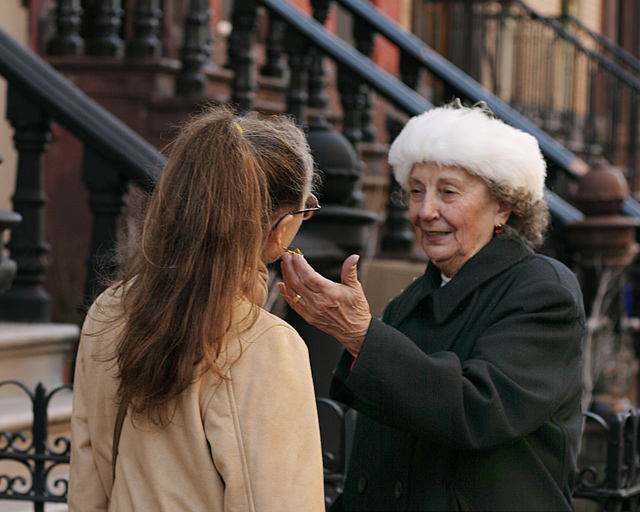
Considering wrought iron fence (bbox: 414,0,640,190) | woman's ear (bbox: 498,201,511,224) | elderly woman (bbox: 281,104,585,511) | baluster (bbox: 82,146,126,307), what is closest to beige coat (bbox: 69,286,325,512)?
elderly woman (bbox: 281,104,585,511)

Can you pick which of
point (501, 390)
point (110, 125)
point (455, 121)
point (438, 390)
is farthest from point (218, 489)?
point (110, 125)

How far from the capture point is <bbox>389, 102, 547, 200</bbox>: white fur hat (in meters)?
2.52

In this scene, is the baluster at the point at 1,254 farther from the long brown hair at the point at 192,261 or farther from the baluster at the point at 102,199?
the long brown hair at the point at 192,261

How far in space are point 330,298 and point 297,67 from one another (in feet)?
12.2

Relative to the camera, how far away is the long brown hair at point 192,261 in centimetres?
190

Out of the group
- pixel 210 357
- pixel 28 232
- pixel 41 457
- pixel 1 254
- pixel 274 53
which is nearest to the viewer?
pixel 210 357

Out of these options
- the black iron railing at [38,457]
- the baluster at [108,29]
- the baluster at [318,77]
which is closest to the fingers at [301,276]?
the black iron railing at [38,457]

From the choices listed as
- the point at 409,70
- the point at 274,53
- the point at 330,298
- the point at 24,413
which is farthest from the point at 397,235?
the point at 330,298

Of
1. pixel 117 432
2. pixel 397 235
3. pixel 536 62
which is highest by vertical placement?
pixel 536 62

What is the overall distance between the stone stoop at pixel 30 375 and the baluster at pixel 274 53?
3.02 m

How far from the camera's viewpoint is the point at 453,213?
258 centimetres

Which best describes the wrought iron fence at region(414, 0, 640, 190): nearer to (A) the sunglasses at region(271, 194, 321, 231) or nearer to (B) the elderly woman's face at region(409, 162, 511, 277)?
(B) the elderly woman's face at region(409, 162, 511, 277)

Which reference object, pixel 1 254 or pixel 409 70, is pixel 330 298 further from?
pixel 409 70

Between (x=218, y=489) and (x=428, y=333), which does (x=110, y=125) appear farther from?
(x=218, y=489)
